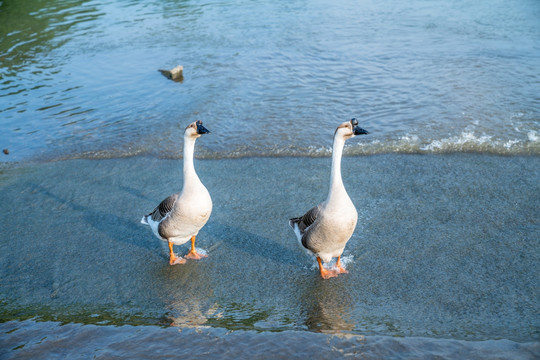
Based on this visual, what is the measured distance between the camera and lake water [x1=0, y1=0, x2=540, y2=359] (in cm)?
491

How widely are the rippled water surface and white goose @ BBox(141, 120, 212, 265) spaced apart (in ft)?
12.0

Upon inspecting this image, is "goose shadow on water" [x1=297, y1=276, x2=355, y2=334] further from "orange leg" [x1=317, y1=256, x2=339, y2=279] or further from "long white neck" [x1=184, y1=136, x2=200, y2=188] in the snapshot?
"long white neck" [x1=184, y1=136, x2=200, y2=188]

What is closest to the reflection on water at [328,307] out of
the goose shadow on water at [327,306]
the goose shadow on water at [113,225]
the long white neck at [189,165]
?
the goose shadow on water at [327,306]

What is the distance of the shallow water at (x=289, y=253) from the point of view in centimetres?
512

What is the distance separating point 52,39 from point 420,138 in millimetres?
18054

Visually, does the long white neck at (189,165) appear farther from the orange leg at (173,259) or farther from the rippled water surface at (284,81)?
the rippled water surface at (284,81)

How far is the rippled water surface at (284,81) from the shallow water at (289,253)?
4.79ft

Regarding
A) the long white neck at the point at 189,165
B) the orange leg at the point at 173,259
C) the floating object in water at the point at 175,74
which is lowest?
the orange leg at the point at 173,259

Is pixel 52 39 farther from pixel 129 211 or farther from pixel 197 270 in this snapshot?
pixel 197 270

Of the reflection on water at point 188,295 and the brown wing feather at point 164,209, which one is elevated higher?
the brown wing feather at point 164,209

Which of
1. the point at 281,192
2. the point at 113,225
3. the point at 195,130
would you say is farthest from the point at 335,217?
the point at 113,225

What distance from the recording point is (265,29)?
19.0 meters

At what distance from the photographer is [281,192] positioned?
7.91 m

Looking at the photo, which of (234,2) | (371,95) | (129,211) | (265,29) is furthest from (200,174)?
(234,2)
